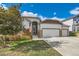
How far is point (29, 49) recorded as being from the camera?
4.39 metres

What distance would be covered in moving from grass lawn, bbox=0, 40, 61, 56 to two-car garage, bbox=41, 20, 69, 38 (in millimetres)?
156

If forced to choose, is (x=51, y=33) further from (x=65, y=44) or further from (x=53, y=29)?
(x=65, y=44)

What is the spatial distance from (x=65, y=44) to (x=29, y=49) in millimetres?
558

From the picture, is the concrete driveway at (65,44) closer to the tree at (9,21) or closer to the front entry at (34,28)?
the front entry at (34,28)

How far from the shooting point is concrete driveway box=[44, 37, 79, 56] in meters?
4.32

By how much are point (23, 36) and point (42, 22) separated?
37cm

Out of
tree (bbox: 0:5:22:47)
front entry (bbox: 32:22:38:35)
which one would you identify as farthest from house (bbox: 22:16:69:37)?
tree (bbox: 0:5:22:47)

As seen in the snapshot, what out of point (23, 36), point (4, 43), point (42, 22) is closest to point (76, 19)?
point (42, 22)

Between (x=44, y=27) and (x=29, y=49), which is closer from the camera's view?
(x=29, y=49)

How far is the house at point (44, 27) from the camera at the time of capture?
4461mm

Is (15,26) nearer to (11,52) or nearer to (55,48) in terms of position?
(11,52)

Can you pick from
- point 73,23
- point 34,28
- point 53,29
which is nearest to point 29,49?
point 34,28

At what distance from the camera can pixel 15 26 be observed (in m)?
4.48

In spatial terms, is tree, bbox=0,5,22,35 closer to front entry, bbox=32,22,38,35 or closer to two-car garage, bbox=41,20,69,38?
front entry, bbox=32,22,38,35
